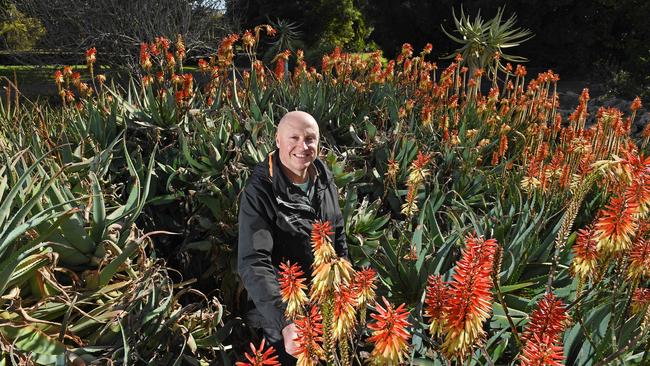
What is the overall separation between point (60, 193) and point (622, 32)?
59.1 ft

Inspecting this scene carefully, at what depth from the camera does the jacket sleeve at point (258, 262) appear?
1.84m

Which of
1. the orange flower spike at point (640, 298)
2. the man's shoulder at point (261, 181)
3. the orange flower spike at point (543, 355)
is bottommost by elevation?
the orange flower spike at point (640, 298)

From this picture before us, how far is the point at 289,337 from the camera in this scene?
1643 millimetres

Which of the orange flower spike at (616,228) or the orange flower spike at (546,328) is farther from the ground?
the orange flower spike at (616,228)

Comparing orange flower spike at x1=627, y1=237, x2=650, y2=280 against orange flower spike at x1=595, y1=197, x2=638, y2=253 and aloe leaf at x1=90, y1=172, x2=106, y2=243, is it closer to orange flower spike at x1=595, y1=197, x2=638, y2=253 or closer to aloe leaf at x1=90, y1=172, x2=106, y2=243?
orange flower spike at x1=595, y1=197, x2=638, y2=253

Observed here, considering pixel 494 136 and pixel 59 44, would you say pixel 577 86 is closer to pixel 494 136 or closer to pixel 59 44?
pixel 494 136

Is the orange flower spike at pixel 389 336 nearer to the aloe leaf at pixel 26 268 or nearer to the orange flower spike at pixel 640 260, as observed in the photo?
the orange flower spike at pixel 640 260

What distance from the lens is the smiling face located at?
1944mm

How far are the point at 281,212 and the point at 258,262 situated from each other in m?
0.20

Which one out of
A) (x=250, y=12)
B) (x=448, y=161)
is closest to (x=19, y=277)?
(x=448, y=161)

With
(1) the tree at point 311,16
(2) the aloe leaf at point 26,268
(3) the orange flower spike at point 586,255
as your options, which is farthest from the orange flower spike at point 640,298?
(1) the tree at point 311,16

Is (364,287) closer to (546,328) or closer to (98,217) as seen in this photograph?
(546,328)

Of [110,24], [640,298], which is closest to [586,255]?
[640,298]

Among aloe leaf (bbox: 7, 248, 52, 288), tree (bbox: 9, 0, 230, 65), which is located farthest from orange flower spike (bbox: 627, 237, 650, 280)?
tree (bbox: 9, 0, 230, 65)
